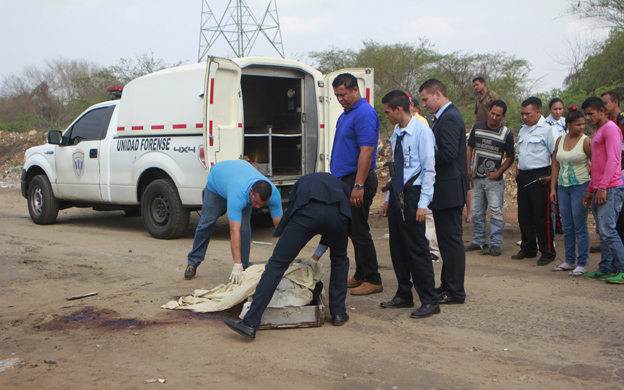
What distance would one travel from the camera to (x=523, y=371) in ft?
11.4

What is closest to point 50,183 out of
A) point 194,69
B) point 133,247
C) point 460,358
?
point 133,247

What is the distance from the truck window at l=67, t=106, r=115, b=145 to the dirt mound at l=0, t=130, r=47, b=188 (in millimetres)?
11044

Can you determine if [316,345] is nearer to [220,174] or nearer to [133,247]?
[220,174]

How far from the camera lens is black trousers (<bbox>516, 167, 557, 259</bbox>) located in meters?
6.50

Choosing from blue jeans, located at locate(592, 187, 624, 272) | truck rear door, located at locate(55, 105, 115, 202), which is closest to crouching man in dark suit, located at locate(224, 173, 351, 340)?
blue jeans, located at locate(592, 187, 624, 272)

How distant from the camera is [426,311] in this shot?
4.54 metres

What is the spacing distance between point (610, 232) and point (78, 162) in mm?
7755

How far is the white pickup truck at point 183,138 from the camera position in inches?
288

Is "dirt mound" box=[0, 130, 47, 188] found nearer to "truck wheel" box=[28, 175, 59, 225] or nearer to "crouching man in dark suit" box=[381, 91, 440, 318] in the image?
"truck wheel" box=[28, 175, 59, 225]

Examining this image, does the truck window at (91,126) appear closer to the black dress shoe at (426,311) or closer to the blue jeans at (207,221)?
the blue jeans at (207,221)

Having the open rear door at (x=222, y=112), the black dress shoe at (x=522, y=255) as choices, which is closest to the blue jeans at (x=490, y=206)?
the black dress shoe at (x=522, y=255)

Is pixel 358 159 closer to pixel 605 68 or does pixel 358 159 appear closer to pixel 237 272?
pixel 237 272

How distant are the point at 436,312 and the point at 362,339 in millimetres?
827

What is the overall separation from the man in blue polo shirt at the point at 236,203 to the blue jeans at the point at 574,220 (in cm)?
316
